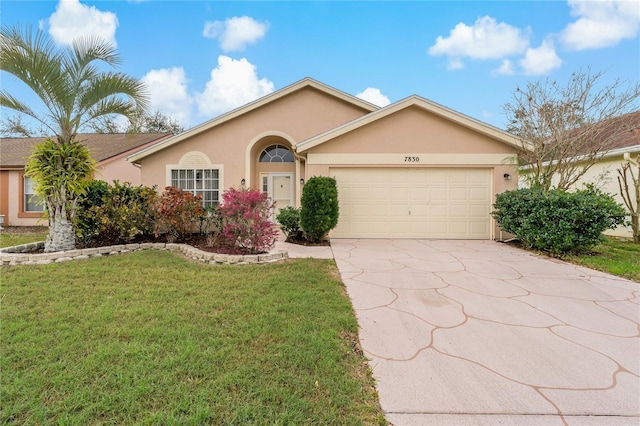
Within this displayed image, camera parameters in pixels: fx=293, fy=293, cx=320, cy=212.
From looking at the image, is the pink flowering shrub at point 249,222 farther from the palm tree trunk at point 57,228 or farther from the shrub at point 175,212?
the palm tree trunk at point 57,228

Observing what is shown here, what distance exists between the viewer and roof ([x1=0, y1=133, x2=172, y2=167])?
46.2ft

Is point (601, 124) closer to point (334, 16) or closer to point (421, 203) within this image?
point (421, 203)

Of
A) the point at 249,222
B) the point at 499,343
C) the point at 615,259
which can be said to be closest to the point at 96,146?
the point at 249,222

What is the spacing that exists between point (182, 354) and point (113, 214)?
22.7 ft

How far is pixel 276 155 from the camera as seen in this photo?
40.8 ft

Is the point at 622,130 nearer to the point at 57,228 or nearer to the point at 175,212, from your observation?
the point at 175,212

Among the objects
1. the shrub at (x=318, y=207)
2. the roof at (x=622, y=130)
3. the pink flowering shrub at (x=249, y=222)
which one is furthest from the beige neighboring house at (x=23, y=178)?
the roof at (x=622, y=130)

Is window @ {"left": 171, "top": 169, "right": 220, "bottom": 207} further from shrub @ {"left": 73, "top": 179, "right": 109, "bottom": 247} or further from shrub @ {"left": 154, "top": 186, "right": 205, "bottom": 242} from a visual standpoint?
shrub @ {"left": 73, "top": 179, "right": 109, "bottom": 247}

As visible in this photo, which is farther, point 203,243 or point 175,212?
point 203,243

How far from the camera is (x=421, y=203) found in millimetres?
9992

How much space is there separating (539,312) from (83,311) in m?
6.24

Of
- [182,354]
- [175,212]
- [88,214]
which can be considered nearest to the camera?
[182,354]

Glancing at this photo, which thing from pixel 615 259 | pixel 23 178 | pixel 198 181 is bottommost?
pixel 615 259

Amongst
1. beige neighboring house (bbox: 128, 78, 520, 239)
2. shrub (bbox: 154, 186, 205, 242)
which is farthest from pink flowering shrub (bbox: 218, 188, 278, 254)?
beige neighboring house (bbox: 128, 78, 520, 239)
